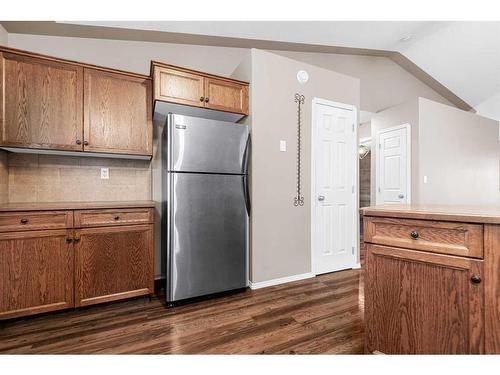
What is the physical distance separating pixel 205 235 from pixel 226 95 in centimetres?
137

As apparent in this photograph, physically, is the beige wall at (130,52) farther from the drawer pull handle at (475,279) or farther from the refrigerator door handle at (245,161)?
the drawer pull handle at (475,279)

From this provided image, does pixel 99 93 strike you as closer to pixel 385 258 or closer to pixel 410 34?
pixel 385 258

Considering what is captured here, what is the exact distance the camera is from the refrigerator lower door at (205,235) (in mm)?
2070

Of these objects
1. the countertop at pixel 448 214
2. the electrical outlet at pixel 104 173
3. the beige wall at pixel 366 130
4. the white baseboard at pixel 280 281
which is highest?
the beige wall at pixel 366 130

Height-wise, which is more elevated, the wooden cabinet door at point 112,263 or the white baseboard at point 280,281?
the wooden cabinet door at point 112,263

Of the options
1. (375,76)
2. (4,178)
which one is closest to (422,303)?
(4,178)

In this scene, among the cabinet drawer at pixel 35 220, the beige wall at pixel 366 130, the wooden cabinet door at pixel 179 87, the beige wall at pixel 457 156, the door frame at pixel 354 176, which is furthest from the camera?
the beige wall at pixel 366 130

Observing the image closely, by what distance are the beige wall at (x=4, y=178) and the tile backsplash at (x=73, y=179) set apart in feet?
0.12

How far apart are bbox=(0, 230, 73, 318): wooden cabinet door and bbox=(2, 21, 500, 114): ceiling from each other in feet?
6.54

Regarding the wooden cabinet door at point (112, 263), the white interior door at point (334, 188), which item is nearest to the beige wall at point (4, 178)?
the wooden cabinet door at point (112, 263)

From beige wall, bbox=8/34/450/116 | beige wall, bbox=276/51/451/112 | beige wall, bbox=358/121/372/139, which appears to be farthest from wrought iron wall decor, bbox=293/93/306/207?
beige wall, bbox=358/121/372/139

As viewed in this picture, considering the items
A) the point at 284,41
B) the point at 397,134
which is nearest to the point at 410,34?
the point at 397,134
